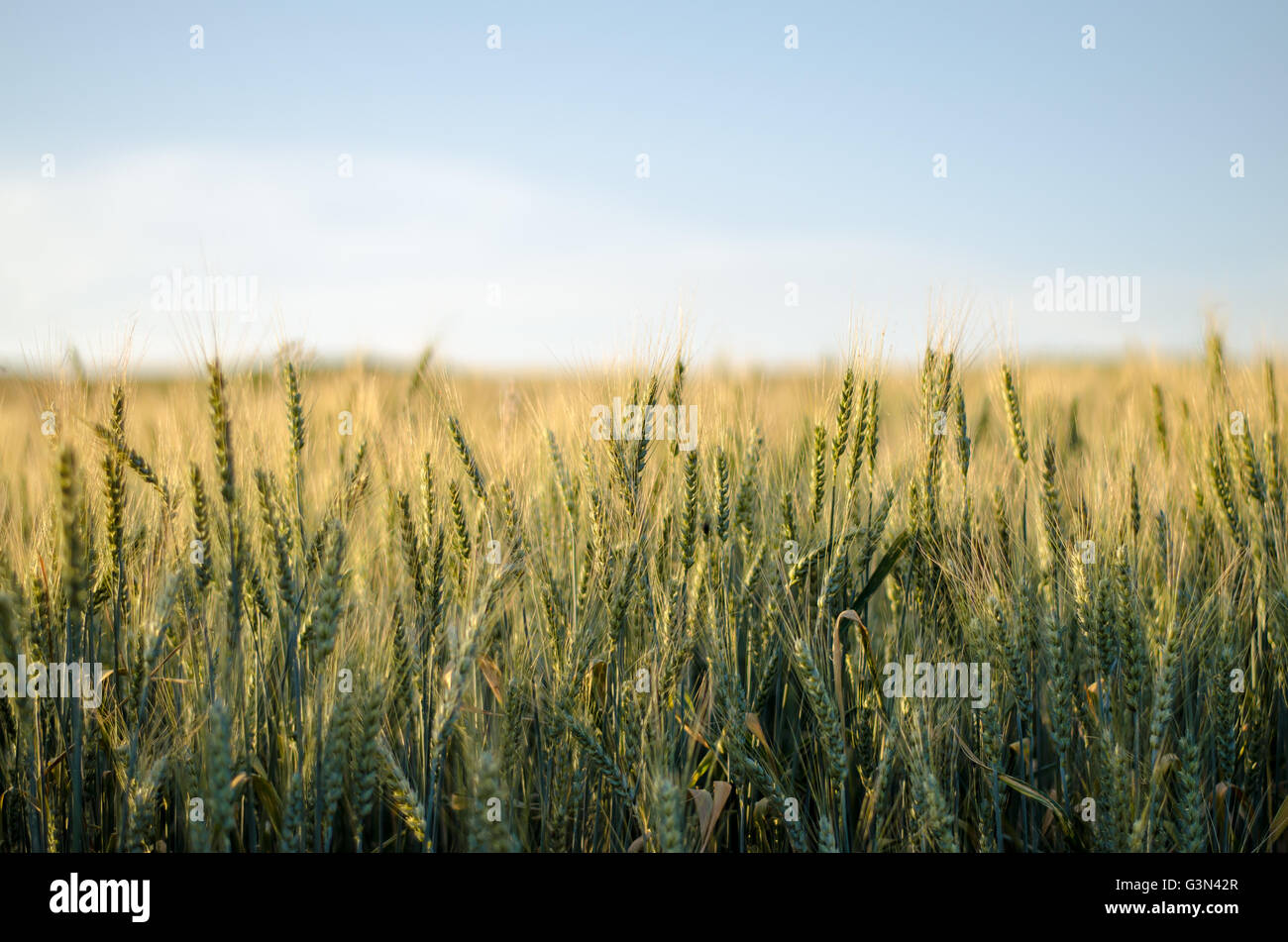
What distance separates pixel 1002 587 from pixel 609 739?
3.84 ft

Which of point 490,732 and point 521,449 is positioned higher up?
point 521,449

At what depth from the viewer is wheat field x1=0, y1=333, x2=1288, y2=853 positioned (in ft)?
6.14

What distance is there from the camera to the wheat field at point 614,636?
187cm

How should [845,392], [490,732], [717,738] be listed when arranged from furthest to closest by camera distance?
[845,392] → [717,738] → [490,732]

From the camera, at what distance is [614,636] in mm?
2061

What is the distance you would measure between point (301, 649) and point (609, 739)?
83 cm

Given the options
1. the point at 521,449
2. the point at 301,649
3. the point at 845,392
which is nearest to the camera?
the point at 301,649

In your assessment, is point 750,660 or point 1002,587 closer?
point 1002,587

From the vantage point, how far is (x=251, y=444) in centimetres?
222
